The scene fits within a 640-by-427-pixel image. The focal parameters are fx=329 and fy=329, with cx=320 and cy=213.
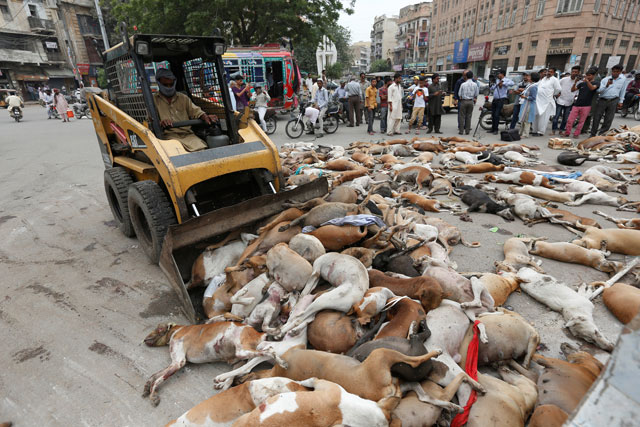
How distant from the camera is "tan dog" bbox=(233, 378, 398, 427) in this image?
1646 millimetres

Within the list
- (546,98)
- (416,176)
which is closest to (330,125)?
(546,98)

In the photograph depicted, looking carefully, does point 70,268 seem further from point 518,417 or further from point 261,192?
point 518,417

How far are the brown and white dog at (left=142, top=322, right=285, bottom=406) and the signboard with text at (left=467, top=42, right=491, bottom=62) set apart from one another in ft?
169

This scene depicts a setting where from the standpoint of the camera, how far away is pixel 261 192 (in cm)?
463

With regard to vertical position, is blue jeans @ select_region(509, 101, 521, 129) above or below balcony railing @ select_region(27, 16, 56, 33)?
below

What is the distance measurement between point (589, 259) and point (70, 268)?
6213 millimetres

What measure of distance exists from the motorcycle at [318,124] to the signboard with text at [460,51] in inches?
1738

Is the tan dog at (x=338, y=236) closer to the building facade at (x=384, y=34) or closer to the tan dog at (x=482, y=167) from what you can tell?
the tan dog at (x=482, y=167)

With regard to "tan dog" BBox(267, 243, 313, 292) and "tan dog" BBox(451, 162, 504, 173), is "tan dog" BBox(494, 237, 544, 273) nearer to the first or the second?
"tan dog" BBox(267, 243, 313, 292)

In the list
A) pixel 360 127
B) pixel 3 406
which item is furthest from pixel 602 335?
pixel 360 127

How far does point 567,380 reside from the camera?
2.09 m

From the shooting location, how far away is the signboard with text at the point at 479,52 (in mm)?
43375

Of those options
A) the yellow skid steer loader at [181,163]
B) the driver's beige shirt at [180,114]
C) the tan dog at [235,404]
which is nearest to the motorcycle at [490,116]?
the yellow skid steer loader at [181,163]

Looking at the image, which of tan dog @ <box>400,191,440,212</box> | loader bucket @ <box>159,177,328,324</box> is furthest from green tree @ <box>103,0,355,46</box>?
loader bucket @ <box>159,177,328,324</box>
